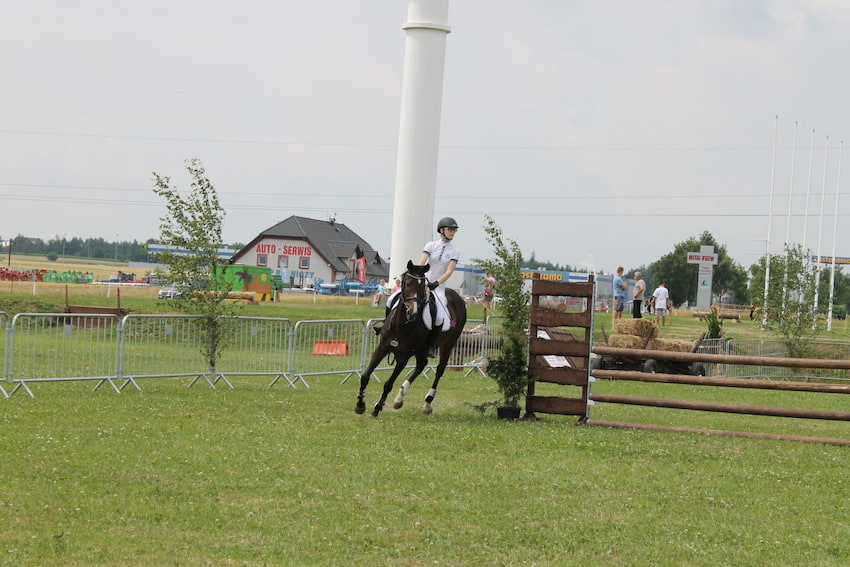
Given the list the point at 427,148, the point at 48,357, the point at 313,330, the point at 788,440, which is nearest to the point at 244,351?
the point at 313,330

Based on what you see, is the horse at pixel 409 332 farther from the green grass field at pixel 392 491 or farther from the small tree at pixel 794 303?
the small tree at pixel 794 303

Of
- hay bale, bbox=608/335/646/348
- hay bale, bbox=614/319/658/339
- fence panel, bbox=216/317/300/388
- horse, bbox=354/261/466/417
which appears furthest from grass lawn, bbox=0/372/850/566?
hay bale, bbox=614/319/658/339

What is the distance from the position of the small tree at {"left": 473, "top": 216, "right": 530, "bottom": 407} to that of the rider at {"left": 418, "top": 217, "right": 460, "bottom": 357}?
2.96ft

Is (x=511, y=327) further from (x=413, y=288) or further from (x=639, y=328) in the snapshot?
(x=639, y=328)

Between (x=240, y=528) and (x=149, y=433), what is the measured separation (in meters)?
4.63

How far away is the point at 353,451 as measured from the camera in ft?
37.0

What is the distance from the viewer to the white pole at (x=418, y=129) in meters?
46.4

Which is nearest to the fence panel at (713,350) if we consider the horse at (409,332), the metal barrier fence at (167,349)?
the metal barrier fence at (167,349)

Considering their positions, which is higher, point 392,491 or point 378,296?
point 378,296

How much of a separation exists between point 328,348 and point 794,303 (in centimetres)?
1963

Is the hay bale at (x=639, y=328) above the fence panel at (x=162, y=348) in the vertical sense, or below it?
above

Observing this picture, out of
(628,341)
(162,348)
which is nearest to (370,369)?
(162,348)

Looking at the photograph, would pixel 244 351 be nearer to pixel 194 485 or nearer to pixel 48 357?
pixel 48 357

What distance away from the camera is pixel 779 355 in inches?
1374
